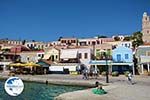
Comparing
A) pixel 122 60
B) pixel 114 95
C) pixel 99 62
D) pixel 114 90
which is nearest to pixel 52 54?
pixel 99 62

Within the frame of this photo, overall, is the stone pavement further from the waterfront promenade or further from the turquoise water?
the turquoise water

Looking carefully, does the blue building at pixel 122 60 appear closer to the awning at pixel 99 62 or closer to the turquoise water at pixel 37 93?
the awning at pixel 99 62

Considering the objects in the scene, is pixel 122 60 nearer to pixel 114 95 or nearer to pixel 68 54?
pixel 68 54

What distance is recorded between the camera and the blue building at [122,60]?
61.3m

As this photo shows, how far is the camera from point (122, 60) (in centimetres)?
6281

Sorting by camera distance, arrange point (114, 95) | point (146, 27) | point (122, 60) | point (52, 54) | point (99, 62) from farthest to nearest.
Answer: point (146, 27), point (52, 54), point (99, 62), point (122, 60), point (114, 95)

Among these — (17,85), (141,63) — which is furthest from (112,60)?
(17,85)

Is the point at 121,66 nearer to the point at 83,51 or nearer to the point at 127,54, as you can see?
the point at 127,54

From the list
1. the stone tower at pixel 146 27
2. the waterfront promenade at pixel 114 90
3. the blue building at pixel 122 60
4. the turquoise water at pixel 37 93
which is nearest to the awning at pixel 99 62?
the blue building at pixel 122 60

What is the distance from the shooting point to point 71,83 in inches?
1623

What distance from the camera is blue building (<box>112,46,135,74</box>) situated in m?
61.3

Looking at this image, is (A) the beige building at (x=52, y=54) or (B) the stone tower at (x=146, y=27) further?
(B) the stone tower at (x=146, y=27)

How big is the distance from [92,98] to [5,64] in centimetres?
5853

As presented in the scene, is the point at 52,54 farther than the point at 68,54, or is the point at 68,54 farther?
the point at 52,54
